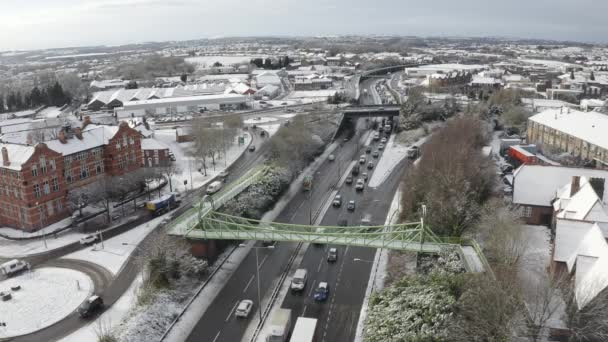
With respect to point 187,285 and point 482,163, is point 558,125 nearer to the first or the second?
point 482,163

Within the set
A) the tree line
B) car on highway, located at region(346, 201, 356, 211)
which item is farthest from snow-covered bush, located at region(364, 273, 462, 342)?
the tree line

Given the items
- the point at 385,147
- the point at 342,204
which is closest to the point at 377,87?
the point at 385,147

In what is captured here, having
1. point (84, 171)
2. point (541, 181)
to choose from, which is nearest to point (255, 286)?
point (84, 171)

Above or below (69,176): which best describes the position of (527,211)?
below

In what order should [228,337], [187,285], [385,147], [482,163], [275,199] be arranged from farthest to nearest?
[385,147] < [275,199] < [482,163] < [187,285] < [228,337]

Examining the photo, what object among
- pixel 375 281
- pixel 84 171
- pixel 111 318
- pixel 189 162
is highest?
pixel 84 171

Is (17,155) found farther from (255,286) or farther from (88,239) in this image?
(255,286)
